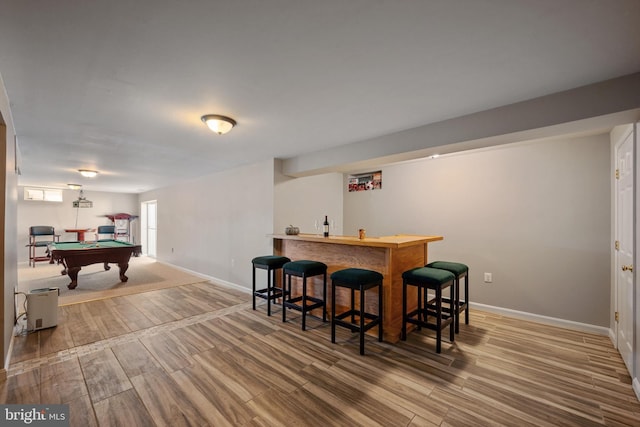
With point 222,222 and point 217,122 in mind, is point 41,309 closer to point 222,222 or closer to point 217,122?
point 222,222

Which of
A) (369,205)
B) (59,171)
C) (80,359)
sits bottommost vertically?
(80,359)

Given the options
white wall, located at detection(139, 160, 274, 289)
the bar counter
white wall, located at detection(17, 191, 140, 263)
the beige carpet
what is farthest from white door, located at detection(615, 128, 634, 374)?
white wall, located at detection(17, 191, 140, 263)

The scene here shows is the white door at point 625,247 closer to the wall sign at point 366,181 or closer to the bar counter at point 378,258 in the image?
the bar counter at point 378,258

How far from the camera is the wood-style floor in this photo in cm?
181

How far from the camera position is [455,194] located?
13.2 feet

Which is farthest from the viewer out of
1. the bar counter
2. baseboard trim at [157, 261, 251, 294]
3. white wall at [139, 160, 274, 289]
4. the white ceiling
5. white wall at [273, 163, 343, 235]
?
baseboard trim at [157, 261, 251, 294]

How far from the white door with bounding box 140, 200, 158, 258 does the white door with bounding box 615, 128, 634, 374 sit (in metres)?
11.3

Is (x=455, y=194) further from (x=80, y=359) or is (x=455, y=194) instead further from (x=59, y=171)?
(x=59, y=171)

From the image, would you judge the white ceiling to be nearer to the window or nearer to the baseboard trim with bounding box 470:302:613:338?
the baseboard trim with bounding box 470:302:613:338

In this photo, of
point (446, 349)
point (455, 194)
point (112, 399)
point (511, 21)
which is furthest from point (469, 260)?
point (112, 399)

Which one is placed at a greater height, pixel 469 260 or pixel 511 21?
pixel 511 21

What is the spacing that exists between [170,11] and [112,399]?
8.50ft

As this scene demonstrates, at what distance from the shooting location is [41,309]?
323cm

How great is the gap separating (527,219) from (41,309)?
244 inches
